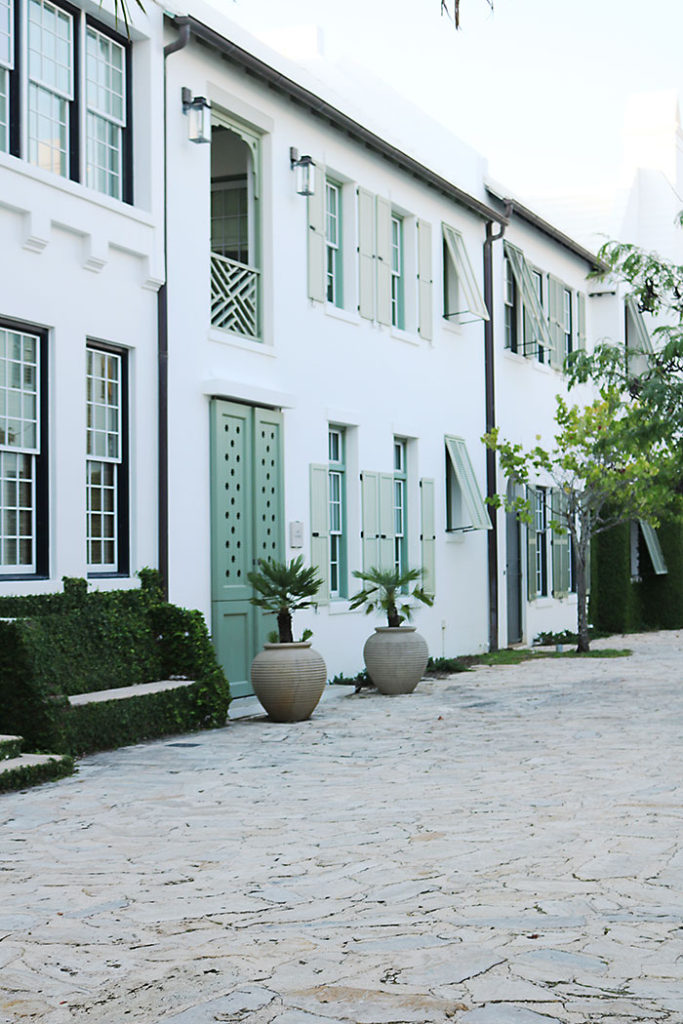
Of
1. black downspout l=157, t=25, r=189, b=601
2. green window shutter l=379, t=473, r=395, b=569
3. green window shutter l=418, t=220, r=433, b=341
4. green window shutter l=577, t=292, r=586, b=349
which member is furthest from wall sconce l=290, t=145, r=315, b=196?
green window shutter l=577, t=292, r=586, b=349

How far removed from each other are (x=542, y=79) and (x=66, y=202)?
6.87 metres

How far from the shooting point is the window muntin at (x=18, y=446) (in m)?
10.0

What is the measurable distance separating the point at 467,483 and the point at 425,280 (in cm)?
277

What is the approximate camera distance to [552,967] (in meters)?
4.27

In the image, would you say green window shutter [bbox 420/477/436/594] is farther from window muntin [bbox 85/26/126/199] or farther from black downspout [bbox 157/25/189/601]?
window muntin [bbox 85/26/126/199]

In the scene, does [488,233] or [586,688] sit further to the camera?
[488,233]

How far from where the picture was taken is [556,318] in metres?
22.0

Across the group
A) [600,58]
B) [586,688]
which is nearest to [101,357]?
[586,688]

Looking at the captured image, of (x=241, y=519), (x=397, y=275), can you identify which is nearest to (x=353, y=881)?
(x=241, y=519)

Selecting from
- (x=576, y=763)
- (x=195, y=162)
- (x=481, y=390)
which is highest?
(x=195, y=162)

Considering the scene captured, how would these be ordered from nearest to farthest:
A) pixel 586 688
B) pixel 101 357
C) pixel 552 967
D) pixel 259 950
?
pixel 552 967
pixel 259 950
pixel 101 357
pixel 586 688

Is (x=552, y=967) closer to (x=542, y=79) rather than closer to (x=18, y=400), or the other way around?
(x=542, y=79)

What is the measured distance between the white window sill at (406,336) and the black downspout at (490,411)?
83.5 inches

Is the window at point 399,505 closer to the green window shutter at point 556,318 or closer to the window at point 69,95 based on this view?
the green window shutter at point 556,318
